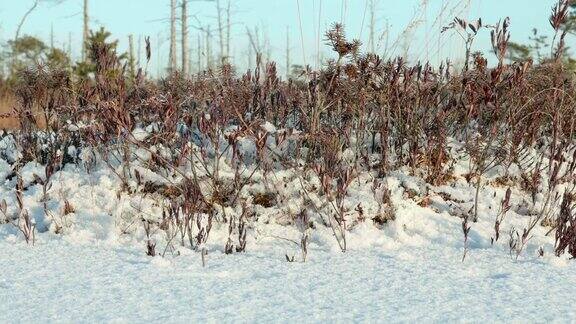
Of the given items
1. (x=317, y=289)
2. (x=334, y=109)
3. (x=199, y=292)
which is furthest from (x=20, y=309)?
(x=334, y=109)

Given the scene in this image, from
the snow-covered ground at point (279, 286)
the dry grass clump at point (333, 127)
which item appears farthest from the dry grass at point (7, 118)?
the snow-covered ground at point (279, 286)

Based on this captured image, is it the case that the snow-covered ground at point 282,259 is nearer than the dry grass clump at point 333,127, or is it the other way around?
the snow-covered ground at point 282,259

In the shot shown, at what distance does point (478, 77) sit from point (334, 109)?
0.95 metres

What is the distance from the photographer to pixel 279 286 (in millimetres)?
2488

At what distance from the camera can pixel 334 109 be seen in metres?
4.14

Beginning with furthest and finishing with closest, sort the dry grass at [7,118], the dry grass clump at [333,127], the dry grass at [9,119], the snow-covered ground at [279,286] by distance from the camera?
the dry grass at [7,118] < the dry grass at [9,119] < the dry grass clump at [333,127] < the snow-covered ground at [279,286]

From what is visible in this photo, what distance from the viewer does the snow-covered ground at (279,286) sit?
214cm

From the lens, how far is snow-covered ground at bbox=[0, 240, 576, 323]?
84.1 inches

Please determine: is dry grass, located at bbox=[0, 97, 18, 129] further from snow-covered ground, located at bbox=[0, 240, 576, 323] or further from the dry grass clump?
snow-covered ground, located at bbox=[0, 240, 576, 323]

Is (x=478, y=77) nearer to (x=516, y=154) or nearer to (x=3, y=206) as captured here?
(x=516, y=154)

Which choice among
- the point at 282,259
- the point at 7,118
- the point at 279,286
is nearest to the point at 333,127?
the point at 282,259

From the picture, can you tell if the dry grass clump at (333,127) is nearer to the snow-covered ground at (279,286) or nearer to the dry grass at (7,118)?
the snow-covered ground at (279,286)

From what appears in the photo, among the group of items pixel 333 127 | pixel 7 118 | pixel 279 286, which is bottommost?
pixel 279 286

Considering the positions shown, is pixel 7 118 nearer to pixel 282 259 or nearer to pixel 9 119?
pixel 9 119
